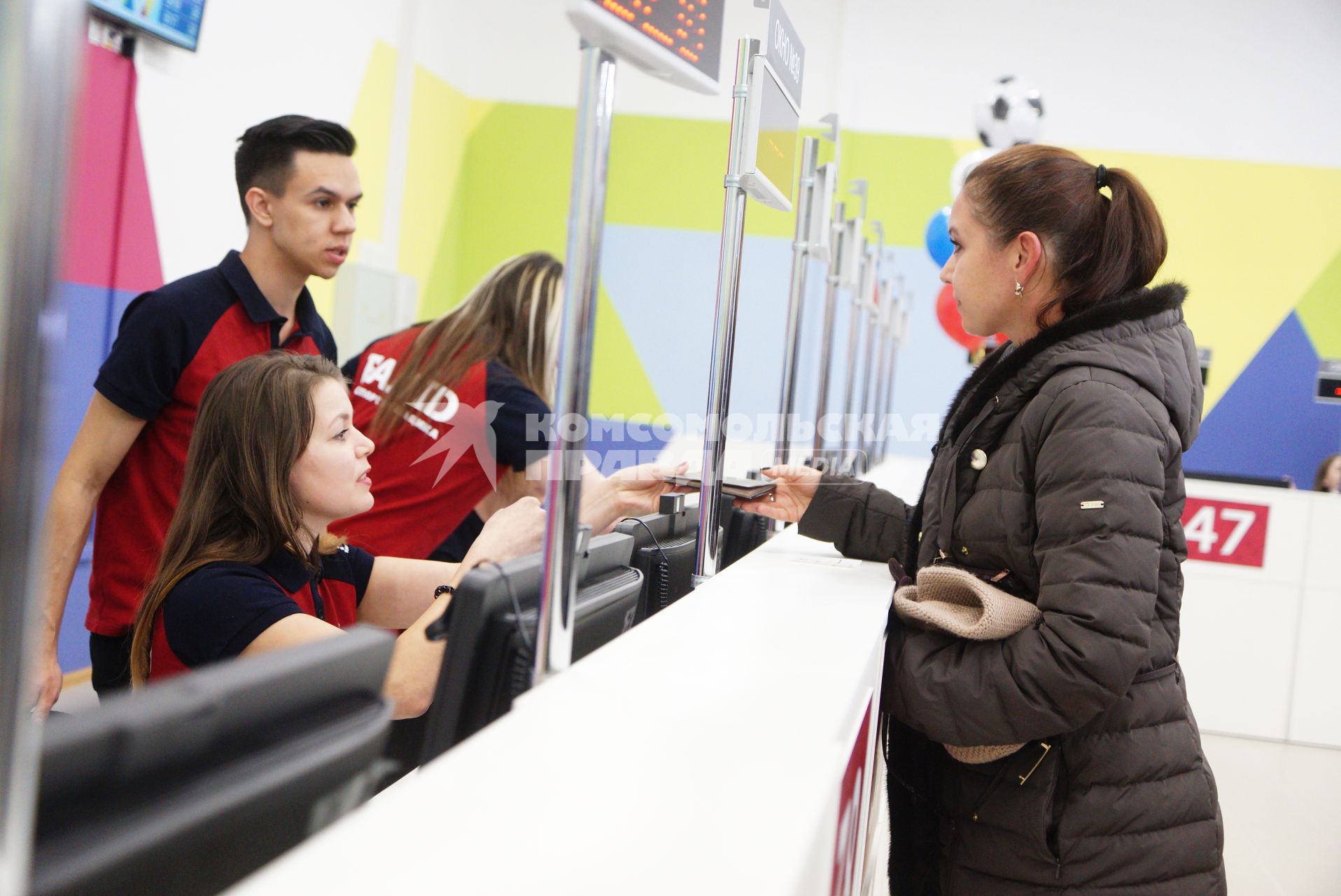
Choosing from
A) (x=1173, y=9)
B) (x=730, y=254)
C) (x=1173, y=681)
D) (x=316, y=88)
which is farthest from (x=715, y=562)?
(x=1173, y=9)

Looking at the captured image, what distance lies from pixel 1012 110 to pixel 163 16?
4.18 meters

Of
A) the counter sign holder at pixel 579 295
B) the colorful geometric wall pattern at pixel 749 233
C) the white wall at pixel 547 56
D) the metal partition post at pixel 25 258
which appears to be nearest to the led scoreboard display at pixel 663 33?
the counter sign holder at pixel 579 295

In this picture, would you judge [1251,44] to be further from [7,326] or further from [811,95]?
[7,326]

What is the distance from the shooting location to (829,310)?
308 centimetres

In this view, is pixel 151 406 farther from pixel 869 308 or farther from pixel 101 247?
pixel 869 308

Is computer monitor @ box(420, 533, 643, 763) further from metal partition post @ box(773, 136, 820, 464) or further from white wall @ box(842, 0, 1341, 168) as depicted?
white wall @ box(842, 0, 1341, 168)

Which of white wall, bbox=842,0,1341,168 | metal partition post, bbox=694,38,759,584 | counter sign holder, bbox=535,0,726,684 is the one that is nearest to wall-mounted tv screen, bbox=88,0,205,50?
metal partition post, bbox=694,38,759,584

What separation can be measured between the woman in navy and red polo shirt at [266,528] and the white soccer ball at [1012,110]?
5039mm

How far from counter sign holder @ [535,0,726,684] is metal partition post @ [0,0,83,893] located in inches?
20.7

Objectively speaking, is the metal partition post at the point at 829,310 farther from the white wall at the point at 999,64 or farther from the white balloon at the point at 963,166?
the white wall at the point at 999,64

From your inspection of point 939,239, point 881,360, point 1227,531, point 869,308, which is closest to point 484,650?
point 869,308

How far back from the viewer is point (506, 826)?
23.0 inches

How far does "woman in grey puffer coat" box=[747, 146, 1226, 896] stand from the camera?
106 cm

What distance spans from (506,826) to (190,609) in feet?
2.67
